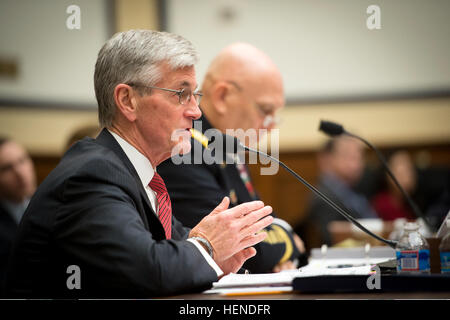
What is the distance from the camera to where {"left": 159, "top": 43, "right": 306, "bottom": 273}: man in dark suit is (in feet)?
6.77

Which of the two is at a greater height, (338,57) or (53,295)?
(338,57)

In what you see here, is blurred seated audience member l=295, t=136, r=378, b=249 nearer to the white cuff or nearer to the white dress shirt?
the white dress shirt

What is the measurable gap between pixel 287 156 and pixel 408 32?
64.3 inches

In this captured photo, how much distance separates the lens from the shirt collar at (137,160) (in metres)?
1.54

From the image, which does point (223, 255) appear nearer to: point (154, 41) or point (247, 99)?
point (154, 41)

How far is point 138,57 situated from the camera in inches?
60.2

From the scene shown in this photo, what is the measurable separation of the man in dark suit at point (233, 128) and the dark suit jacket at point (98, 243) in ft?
2.08

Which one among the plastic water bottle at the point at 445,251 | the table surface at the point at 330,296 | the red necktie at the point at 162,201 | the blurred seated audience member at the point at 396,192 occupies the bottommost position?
the blurred seated audience member at the point at 396,192

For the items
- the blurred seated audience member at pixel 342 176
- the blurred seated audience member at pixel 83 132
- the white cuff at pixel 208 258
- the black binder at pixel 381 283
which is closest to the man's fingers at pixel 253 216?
the white cuff at pixel 208 258

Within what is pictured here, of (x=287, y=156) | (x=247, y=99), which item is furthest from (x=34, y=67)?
(x=247, y=99)

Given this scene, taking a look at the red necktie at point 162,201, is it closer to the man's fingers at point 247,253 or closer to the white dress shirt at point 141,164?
the white dress shirt at point 141,164

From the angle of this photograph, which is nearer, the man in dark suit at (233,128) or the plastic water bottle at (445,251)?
the plastic water bottle at (445,251)

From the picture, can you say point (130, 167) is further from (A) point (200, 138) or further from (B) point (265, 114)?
(B) point (265, 114)

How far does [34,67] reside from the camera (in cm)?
505
